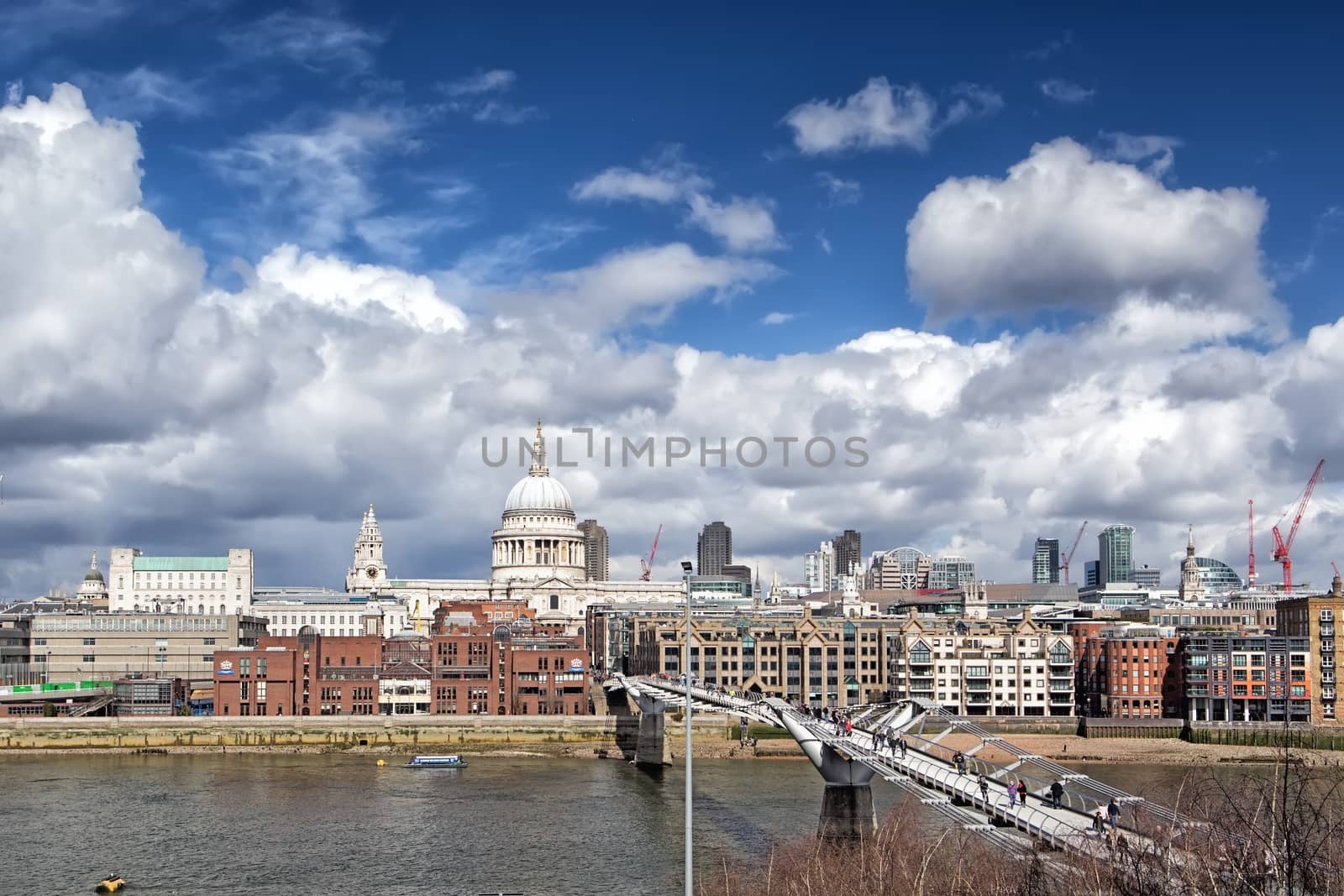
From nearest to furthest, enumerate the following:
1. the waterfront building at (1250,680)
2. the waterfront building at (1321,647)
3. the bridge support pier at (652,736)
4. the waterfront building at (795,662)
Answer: the bridge support pier at (652,736)
the waterfront building at (1321,647)
the waterfront building at (1250,680)
the waterfront building at (795,662)

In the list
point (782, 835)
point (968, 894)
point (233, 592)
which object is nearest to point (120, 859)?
point (782, 835)

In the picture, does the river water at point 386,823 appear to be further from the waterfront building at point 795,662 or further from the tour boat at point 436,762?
the waterfront building at point 795,662

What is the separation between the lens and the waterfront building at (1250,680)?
317 feet

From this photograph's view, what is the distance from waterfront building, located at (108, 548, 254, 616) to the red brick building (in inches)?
2857

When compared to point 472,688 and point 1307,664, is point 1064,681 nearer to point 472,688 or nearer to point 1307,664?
point 1307,664

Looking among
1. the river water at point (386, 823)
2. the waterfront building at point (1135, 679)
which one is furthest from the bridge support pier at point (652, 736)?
the waterfront building at point (1135, 679)

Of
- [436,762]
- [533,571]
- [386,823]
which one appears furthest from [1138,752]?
[533,571]

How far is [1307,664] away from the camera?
96.8m

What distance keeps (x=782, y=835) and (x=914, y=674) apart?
5802cm

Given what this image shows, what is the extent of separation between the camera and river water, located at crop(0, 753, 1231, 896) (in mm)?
45719

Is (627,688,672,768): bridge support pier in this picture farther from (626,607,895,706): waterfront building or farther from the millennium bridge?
(626,607,895,706): waterfront building

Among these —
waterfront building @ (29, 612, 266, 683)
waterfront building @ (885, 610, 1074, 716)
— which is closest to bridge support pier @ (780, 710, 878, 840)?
waterfront building @ (885, 610, 1074, 716)

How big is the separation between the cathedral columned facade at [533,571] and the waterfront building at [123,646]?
60551mm

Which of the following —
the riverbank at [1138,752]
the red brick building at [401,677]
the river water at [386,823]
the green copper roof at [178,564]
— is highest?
the green copper roof at [178,564]
